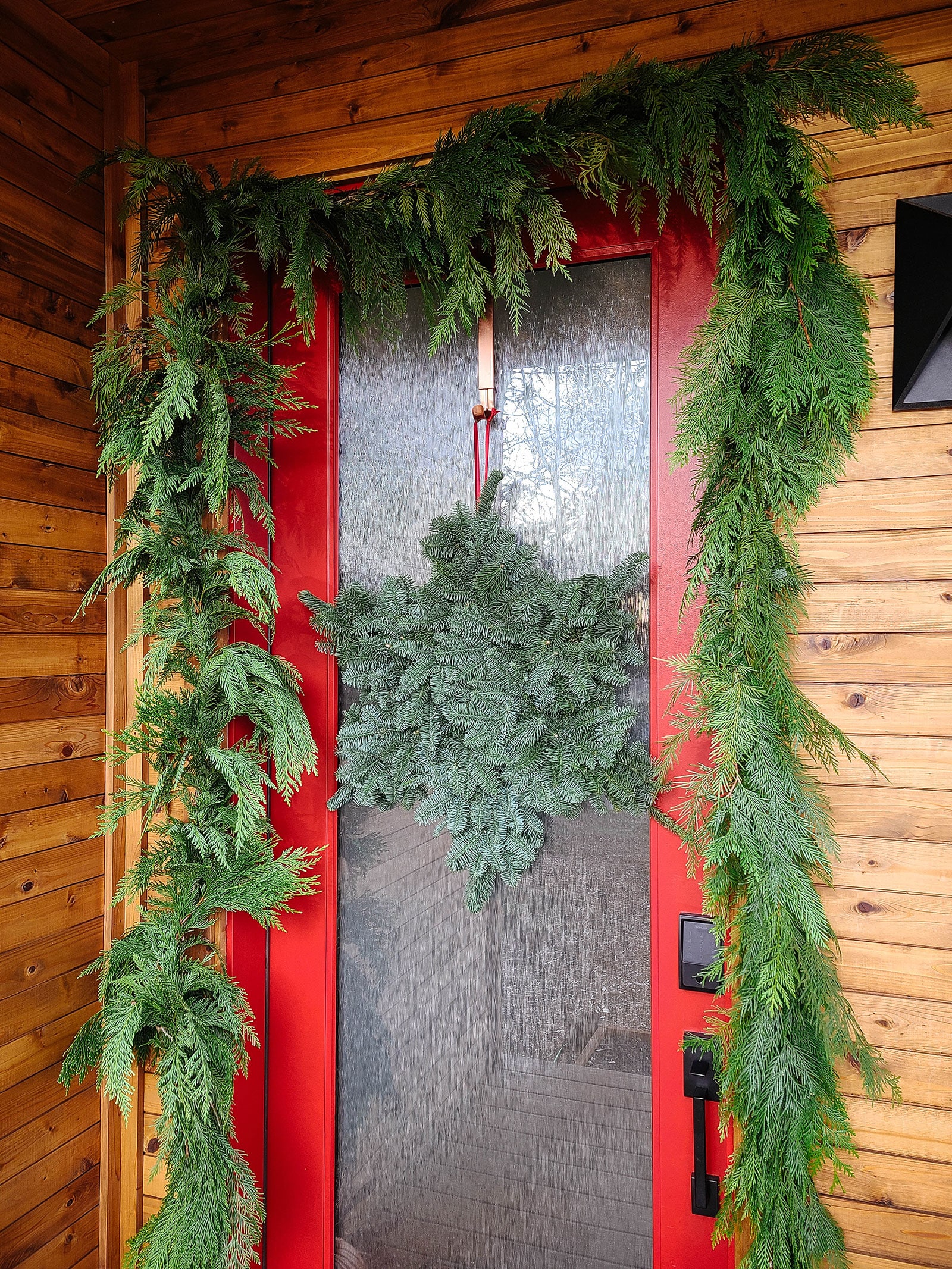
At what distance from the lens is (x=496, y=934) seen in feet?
4.75

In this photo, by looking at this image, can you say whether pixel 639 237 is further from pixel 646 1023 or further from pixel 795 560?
pixel 646 1023

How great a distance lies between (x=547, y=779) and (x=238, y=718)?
2.10 ft

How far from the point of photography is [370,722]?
145 cm

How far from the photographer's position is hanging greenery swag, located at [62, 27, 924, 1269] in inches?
43.7

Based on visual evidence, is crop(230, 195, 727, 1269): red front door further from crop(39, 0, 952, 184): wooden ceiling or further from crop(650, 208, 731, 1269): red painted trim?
crop(39, 0, 952, 184): wooden ceiling

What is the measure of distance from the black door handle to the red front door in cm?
3

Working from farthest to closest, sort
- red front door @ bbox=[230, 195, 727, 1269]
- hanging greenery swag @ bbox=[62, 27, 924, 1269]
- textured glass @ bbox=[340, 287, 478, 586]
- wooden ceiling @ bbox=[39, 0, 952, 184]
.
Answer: textured glass @ bbox=[340, 287, 478, 586] < red front door @ bbox=[230, 195, 727, 1269] < wooden ceiling @ bbox=[39, 0, 952, 184] < hanging greenery swag @ bbox=[62, 27, 924, 1269]

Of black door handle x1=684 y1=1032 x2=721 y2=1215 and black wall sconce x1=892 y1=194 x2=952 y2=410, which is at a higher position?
black wall sconce x1=892 y1=194 x2=952 y2=410

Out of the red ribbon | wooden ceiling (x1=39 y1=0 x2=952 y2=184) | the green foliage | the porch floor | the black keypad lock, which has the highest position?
wooden ceiling (x1=39 y1=0 x2=952 y2=184)

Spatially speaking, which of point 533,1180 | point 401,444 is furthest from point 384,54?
point 533,1180

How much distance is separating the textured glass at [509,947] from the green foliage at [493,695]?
7cm

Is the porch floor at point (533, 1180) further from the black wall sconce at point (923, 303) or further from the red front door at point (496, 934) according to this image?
the black wall sconce at point (923, 303)

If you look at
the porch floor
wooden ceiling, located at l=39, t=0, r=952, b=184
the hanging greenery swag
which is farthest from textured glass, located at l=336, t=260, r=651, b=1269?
wooden ceiling, located at l=39, t=0, r=952, b=184

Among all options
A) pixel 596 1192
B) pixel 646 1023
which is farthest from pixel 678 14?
pixel 596 1192
